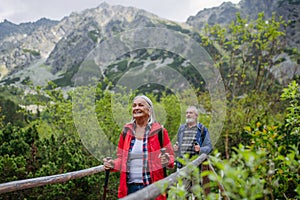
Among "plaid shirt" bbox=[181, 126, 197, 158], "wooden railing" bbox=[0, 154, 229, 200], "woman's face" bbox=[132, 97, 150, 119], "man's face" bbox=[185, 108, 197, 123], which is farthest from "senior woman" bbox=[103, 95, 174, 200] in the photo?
"man's face" bbox=[185, 108, 197, 123]

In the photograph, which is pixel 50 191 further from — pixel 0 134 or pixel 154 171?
pixel 154 171

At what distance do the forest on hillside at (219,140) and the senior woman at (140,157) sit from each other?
67 centimetres

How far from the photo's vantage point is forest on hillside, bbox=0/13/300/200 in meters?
1.58

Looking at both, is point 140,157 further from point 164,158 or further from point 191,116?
point 191,116

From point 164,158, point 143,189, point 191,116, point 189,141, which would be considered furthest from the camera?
point 191,116

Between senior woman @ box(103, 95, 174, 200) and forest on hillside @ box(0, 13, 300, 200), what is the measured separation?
2.20ft

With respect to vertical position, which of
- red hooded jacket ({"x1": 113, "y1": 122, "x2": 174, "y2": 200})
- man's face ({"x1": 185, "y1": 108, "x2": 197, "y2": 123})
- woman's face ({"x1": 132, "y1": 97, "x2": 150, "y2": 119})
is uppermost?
woman's face ({"x1": 132, "y1": 97, "x2": 150, "y2": 119})

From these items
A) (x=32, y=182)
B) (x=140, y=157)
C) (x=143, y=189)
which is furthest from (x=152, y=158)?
(x=32, y=182)

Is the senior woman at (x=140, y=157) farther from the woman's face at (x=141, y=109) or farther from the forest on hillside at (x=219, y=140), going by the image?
the forest on hillside at (x=219, y=140)

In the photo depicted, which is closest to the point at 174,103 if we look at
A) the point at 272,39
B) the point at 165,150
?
the point at 272,39

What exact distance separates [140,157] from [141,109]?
0.47 m

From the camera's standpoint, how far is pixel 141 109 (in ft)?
10.3

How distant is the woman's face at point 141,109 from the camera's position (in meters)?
3.14

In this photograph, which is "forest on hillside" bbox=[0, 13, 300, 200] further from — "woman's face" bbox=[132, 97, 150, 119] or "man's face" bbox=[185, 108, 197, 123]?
"woman's face" bbox=[132, 97, 150, 119]
